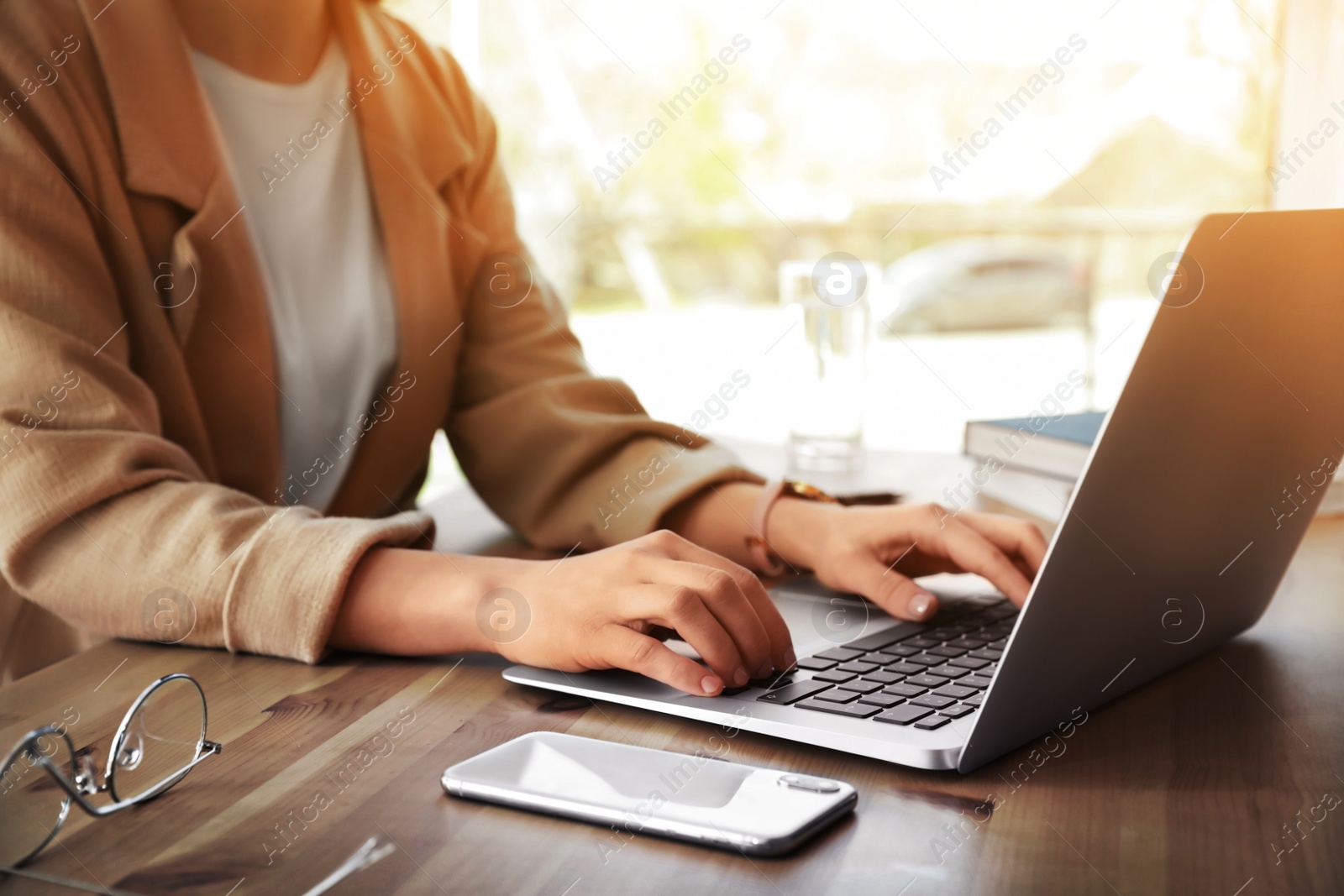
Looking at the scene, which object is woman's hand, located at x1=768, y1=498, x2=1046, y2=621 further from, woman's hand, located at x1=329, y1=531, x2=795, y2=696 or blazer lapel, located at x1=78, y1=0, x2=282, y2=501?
blazer lapel, located at x1=78, y1=0, x2=282, y2=501

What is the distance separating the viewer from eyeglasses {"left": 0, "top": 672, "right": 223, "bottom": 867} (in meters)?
0.43

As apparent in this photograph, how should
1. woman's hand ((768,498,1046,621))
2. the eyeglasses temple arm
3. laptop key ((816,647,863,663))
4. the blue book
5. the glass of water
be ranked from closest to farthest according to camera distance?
the eyeglasses temple arm → laptop key ((816,647,863,663)) → woman's hand ((768,498,1046,621)) → the blue book → the glass of water

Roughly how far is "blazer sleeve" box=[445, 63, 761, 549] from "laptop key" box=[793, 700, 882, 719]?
0.34 metres

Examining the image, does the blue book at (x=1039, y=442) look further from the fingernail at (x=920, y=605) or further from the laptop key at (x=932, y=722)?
the laptop key at (x=932, y=722)

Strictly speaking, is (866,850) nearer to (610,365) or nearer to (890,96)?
(610,365)

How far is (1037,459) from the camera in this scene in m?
1.05

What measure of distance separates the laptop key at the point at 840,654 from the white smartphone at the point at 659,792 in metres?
0.13

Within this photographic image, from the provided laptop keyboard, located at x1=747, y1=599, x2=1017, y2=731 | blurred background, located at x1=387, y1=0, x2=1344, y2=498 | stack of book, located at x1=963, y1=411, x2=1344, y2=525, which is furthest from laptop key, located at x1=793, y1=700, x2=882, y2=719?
blurred background, located at x1=387, y1=0, x2=1344, y2=498

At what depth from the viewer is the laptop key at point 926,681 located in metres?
0.56

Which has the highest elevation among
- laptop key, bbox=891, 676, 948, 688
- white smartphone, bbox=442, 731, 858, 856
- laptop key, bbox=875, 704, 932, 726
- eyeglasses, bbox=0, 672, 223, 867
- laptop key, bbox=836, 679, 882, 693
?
laptop key, bbox=891, 676, 948, 688

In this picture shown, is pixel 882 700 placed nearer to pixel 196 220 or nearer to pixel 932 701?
pixel 932 701

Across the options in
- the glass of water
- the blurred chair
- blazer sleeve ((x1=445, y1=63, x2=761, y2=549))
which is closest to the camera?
blazer sleeve ((x1=445, y1=63, x2=761, y2=549))

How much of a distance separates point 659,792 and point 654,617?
0.13m

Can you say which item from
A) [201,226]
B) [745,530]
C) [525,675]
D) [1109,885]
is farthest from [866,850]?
[201,226]
